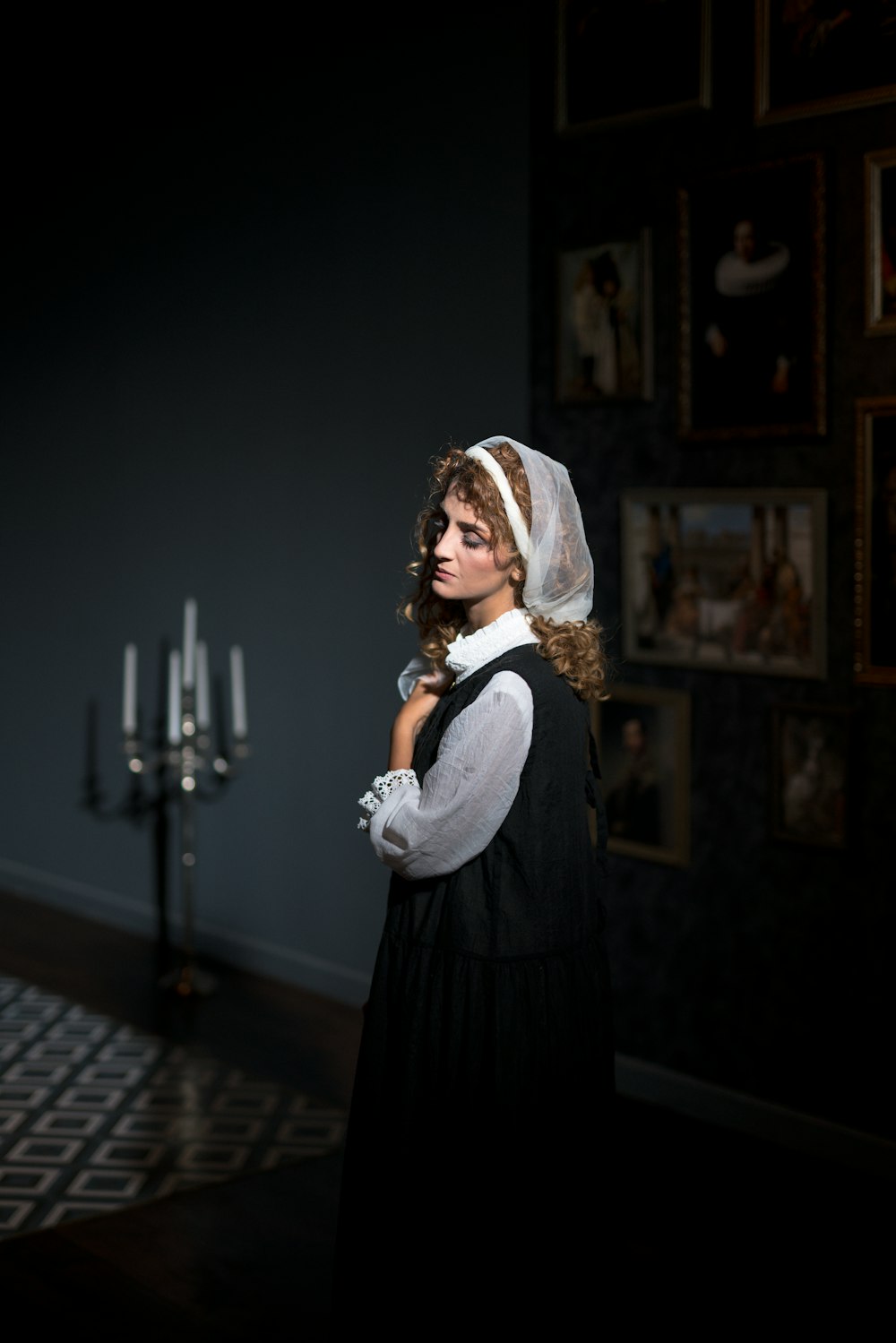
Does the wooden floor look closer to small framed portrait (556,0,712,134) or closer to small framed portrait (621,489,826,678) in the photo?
small framed portrait (621,489,826,678)

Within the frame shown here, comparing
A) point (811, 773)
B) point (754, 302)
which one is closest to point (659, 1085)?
point (811, 773)

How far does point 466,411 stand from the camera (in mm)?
4410

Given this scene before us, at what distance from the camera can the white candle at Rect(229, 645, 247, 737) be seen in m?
5.07

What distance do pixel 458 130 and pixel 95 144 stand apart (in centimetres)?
193

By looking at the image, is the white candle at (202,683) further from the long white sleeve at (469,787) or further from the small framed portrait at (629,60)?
the long white sleeve at (469,787)

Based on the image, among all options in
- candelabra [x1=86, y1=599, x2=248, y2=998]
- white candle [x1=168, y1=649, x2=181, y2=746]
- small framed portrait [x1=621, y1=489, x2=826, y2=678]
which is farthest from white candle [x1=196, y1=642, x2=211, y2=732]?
small framed portrait [x1=621, y1=489, x2=826, y2=678]

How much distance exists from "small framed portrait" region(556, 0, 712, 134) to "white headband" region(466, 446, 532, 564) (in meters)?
1.72

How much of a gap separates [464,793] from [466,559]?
1.22 ft

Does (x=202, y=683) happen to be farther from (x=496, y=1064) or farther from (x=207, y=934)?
(x=496, y=1064)

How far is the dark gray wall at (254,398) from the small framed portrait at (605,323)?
20 centimetres

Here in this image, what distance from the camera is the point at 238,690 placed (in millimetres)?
5062

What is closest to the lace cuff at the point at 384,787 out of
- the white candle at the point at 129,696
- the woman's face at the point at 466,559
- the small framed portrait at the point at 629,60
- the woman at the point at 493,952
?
the woman at the point at 493,952

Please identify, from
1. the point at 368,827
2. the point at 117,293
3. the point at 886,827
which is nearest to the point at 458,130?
the point at 117,293

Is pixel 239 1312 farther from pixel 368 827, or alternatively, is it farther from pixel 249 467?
pixel 249 467
